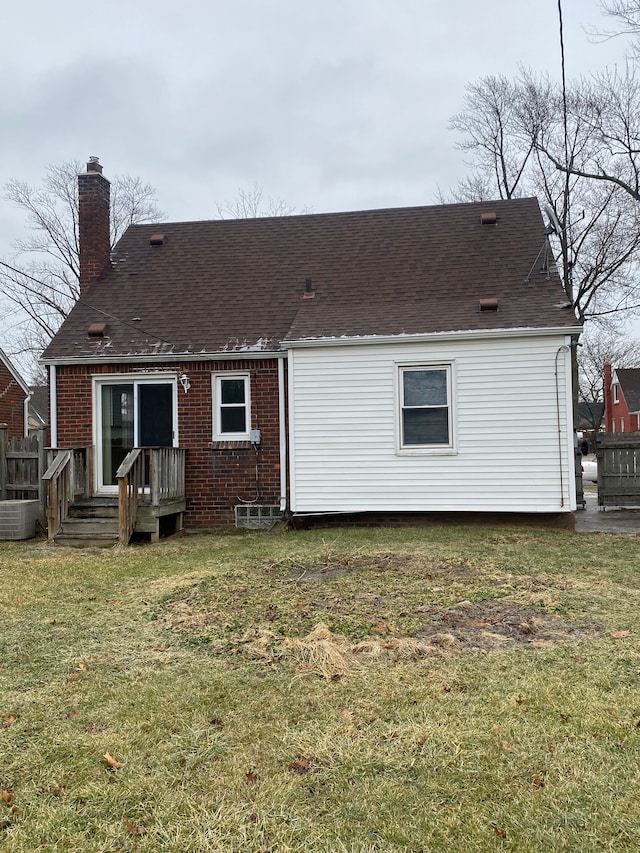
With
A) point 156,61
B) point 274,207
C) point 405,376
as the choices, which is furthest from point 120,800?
point 274,207

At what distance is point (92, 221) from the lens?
13.5 meters

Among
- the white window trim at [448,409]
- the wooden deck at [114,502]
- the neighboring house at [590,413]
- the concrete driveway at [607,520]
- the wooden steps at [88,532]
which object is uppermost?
the neighboring house at [590,413]

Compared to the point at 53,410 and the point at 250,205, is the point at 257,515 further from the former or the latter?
the point at 250,205

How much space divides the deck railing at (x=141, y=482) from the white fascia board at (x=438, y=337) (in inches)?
108

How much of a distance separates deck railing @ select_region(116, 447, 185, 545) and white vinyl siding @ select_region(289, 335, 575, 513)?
2.02 metres

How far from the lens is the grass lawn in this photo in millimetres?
2695

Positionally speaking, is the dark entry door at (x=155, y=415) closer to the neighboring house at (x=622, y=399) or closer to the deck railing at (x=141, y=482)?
the deck railing at (x=141, y=482)

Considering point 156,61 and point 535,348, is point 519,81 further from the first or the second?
point 535,348

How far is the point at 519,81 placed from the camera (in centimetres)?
2261

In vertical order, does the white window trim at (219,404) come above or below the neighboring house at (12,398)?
below

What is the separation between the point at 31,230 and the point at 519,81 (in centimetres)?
2238

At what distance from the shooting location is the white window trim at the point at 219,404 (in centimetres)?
1161

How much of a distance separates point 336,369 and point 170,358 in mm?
2959

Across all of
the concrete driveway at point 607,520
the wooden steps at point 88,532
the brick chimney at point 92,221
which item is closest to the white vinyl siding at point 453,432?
the concrete driveway at point 607,520
